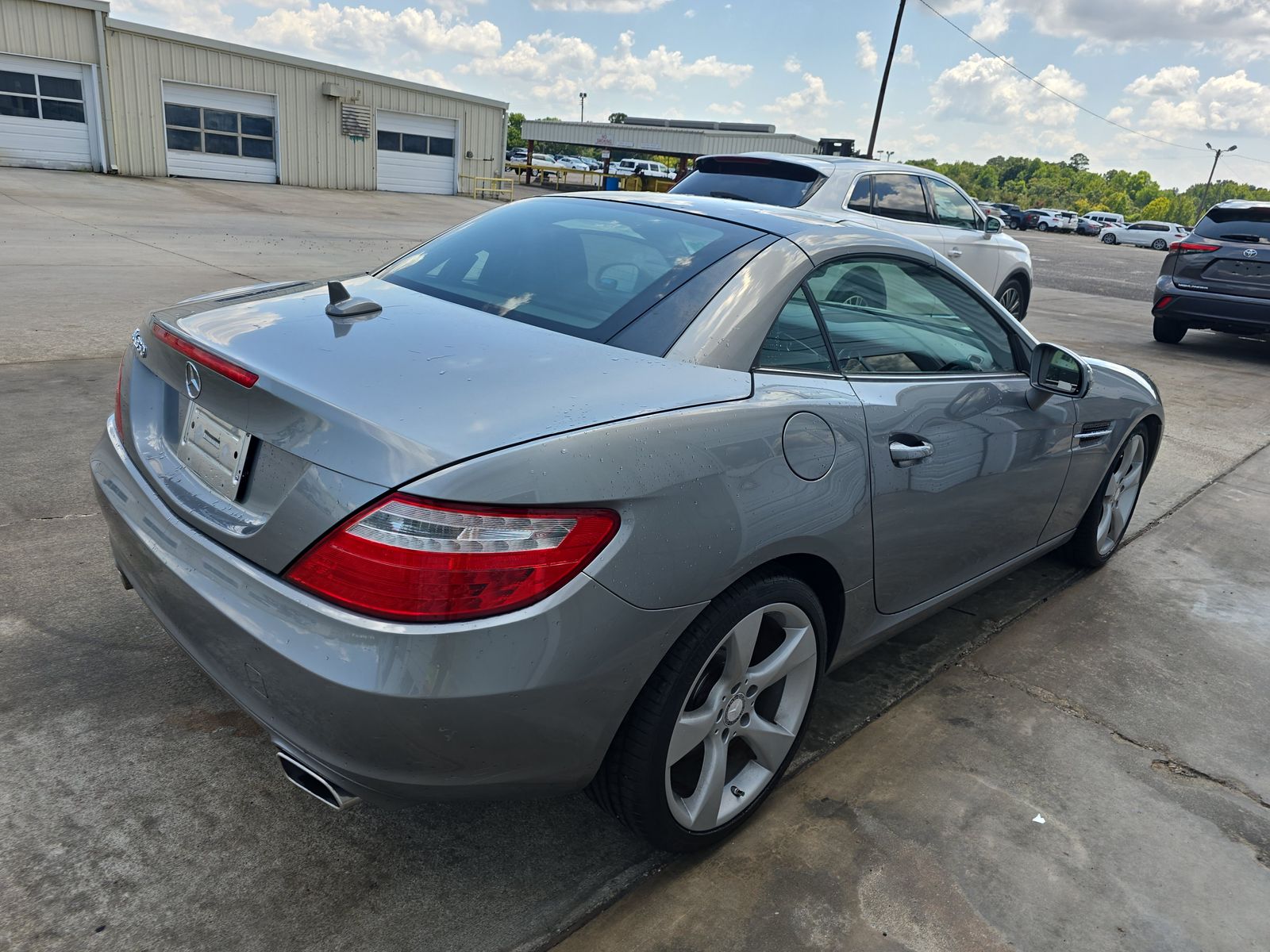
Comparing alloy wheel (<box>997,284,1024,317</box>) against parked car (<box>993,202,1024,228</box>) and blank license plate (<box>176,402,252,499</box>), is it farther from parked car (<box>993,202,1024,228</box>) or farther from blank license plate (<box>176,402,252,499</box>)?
parked car (<box>993,202,1024,228</box>)

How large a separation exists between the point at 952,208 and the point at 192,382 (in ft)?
26.9

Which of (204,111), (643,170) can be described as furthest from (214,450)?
(643,170)

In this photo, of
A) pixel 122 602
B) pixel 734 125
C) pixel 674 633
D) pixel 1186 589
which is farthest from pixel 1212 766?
pixel 734 125

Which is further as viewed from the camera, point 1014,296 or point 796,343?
point 1014,296

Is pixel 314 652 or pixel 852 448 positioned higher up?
pixel 852 448

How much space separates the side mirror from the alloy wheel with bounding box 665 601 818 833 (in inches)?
53.8

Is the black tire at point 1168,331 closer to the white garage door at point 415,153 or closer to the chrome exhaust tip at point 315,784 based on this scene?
the chrome exhaust tip at point 315,784

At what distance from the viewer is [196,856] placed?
2105 millimetres

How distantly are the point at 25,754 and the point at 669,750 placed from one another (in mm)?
1652

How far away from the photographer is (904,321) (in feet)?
9.50

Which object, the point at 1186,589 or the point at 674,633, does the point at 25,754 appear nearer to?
the point at 674,633

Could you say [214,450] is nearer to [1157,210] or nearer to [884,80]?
[884,80]

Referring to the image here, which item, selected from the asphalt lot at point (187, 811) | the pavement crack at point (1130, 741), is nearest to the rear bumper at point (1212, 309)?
the asphalt lot at point (187, 811)

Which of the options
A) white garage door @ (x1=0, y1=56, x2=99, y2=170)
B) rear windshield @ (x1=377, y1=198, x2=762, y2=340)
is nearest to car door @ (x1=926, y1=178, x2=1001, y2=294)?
rear windshield @ (x1=377, y1=198, x2=762, y2=340)
